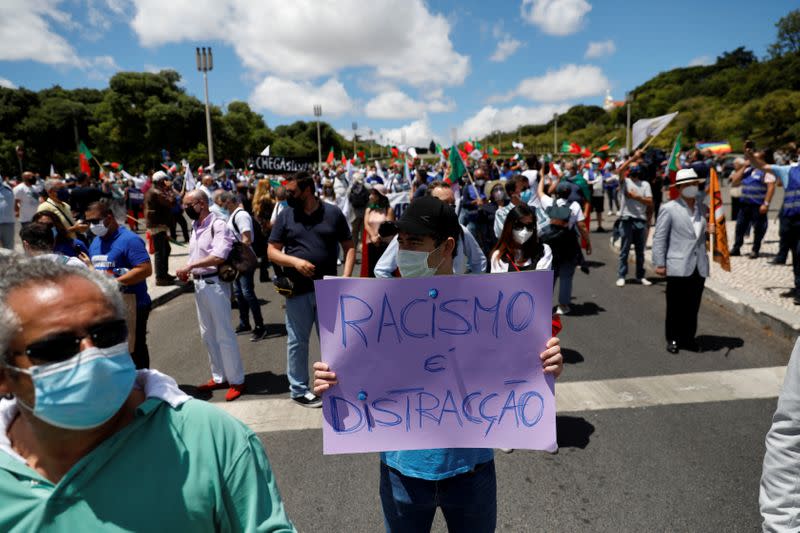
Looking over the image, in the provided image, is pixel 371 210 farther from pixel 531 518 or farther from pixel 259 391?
pixel 531 518

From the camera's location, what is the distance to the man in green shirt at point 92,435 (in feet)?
3.80

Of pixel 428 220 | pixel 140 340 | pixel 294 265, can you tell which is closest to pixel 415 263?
pixel 428 220

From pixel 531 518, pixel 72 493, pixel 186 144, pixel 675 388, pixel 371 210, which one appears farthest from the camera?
pixel 186 144

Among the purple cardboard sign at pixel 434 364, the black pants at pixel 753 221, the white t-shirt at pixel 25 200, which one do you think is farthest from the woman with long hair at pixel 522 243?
the white t-shirt at pixel 25 200

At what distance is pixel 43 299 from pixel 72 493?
0.43 m

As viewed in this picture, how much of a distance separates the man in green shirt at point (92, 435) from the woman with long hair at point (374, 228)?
2296 millimetres

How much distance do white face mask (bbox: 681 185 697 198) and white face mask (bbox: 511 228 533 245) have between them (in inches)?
74.7

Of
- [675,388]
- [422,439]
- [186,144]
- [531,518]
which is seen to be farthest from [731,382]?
[186,144]

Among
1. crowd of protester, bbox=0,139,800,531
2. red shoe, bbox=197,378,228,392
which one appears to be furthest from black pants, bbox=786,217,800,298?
red shoe, bbox=197,378,228,392

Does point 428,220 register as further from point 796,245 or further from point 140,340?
point 796,245

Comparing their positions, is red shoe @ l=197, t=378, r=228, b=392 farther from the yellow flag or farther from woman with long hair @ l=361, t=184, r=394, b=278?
the yellow flag

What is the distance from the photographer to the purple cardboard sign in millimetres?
1934

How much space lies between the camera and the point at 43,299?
1.18m

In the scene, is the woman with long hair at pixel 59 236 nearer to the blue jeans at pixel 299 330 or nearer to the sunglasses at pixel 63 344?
the blue jeans at pixel 299 330
